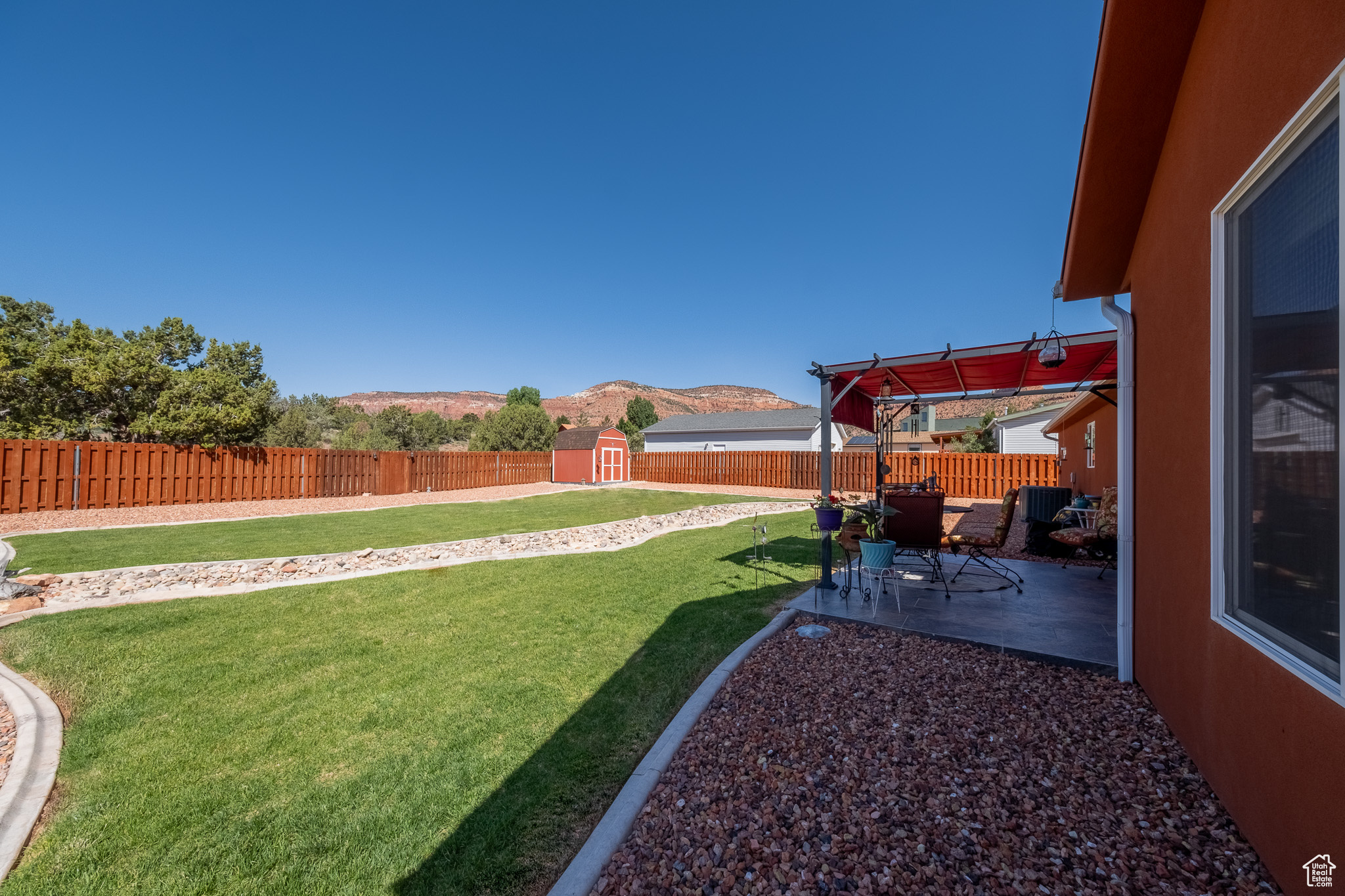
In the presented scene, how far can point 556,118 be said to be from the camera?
532 inches

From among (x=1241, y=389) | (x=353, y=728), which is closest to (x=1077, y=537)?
(x=1241, y=389)

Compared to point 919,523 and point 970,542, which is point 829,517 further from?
point 970,542

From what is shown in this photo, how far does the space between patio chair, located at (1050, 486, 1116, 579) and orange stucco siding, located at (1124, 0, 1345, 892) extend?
339 centimetres

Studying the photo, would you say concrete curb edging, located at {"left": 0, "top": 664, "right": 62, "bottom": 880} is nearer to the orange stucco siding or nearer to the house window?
the orange stucco siding

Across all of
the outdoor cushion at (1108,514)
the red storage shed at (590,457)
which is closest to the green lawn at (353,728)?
the outdoor cushion at (1108,514)

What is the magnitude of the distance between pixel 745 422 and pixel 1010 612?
2726cm

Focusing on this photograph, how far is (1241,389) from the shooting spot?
1.90m

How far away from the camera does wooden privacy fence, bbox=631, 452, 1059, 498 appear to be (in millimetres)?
17609

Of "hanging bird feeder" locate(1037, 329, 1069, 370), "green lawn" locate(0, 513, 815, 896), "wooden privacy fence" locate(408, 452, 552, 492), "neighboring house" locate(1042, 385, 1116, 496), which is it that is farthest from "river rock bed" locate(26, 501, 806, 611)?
"wooden privacy fence" locate(408, 452, 552, 492)

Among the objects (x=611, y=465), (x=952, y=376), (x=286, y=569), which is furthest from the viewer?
(x=611, y=465)

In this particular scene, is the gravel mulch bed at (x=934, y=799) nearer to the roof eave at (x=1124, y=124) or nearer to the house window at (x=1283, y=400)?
the house window at (x=1283, y=400)

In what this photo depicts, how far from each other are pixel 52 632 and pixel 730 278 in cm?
2202

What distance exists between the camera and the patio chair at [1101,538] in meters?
5.88

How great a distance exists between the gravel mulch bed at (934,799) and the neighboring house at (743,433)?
24.3 meters
